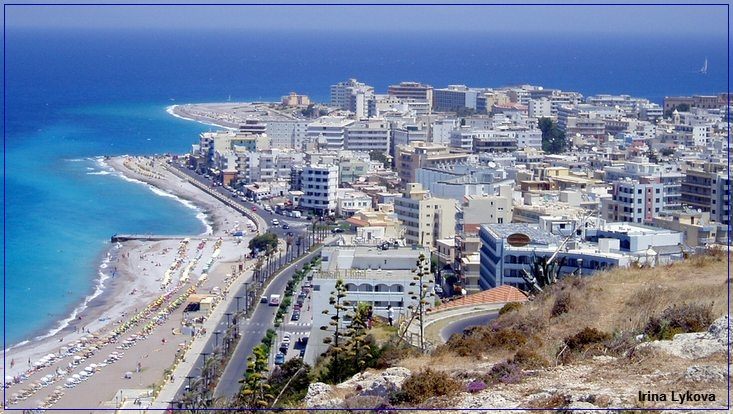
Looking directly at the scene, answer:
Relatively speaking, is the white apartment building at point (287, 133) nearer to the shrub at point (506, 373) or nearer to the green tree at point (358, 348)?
the green tree at point (358, 348)

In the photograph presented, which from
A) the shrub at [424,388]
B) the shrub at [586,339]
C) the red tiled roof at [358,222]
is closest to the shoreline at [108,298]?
the red tiled roof at [358,222]

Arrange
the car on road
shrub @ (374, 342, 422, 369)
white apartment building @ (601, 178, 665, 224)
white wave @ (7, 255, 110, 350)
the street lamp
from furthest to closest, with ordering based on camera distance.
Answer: white apartment building @ (601, 178, 665, 224) < white wave @ (7, 255, 110, 350) < the street lamp < the car on road < shrub @ (374, 342, 422, 369)

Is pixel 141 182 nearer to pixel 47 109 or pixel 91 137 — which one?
pixel 91 137

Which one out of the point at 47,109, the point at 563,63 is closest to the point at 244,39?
the point at 563,63

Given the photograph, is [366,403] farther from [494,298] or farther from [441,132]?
[441,132]

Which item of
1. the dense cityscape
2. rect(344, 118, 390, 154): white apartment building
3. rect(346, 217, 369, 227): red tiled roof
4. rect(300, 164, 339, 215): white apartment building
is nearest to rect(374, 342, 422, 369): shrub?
the dense cityscape

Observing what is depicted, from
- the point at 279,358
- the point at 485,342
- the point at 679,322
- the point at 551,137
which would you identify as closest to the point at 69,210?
the point at 279,358

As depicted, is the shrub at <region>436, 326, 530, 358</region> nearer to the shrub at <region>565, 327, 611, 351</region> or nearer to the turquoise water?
the shrub at <region>565, 327, 611, 351</region>
